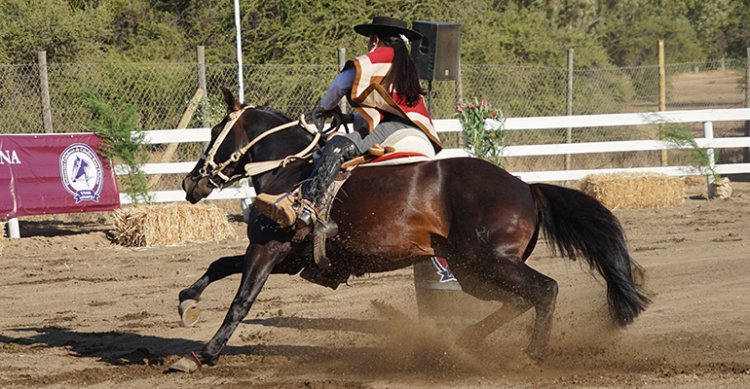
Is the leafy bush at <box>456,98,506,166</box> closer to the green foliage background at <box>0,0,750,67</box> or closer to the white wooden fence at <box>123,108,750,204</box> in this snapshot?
the white wooden fence at <box>123,108,750,204</box>

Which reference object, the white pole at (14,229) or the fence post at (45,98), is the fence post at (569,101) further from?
the white pole at (14,229)

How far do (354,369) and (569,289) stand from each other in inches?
135

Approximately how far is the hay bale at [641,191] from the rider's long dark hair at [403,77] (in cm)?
908

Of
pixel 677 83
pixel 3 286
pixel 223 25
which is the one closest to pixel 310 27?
pixel 223 25

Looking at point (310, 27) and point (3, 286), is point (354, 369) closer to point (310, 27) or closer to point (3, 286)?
point (3, 286)

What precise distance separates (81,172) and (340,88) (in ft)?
24.4

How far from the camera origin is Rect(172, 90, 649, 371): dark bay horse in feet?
22.1

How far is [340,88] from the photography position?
23.9 feet

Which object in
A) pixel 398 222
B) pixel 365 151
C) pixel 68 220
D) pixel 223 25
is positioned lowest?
pixel 68 220

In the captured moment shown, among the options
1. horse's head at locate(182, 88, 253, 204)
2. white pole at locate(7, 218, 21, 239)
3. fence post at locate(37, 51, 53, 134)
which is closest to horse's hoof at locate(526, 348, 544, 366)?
horse's head at locate(182, 88, 253, 204)

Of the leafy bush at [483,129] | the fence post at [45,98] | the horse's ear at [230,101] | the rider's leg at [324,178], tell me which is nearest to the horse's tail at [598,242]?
A: the rider's leg at [324,178]

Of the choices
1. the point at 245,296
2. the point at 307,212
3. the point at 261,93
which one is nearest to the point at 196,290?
the point at 245,296

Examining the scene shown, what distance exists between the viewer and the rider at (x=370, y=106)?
23.1ft

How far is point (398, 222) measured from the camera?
6.94m
